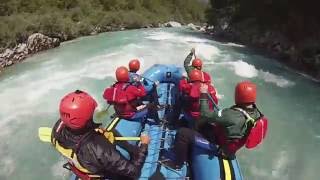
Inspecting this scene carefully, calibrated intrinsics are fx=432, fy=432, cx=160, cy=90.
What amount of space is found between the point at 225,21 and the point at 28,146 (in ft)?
75.3

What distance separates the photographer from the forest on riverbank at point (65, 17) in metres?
19.4

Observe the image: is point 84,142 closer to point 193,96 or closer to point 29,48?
point 193,96

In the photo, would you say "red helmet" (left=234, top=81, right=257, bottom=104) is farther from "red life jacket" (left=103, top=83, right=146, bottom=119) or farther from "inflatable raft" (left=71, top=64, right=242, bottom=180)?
"red life jacket" (left=103, top=83, right=146, bottom=119)

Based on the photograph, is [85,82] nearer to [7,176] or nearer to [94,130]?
[7,176]

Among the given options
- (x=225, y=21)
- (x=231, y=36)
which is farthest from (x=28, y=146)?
(x=225, y=21)

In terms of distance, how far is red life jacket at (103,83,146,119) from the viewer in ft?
19.7

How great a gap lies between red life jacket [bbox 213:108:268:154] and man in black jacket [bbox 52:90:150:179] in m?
1.26

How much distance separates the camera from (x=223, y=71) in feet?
45.0

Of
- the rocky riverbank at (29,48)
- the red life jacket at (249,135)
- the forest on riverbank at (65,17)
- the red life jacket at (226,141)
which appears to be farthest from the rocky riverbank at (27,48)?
the red life jacket at (249,135)

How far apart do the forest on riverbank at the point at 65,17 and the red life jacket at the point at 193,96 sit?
12.8 meters

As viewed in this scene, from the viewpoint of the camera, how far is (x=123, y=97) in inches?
236

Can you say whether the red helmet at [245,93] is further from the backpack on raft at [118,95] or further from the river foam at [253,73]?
the river foam at [253,73]

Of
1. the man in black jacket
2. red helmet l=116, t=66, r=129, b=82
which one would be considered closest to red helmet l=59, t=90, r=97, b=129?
the man in black jacket

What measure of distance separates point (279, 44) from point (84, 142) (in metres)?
17.6
